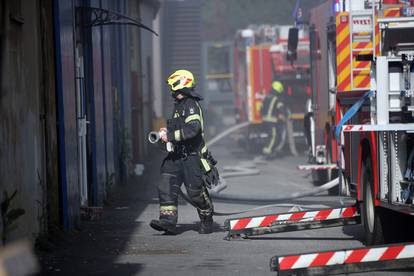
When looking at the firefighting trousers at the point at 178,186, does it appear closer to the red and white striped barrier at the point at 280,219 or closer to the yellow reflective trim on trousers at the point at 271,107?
the red and white striped barrier at the point at 280,219

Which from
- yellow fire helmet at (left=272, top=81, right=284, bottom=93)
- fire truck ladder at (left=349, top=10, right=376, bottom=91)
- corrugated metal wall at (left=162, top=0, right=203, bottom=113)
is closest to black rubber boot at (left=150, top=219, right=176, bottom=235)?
fire truck ladder at (left=349, top=10, right=376, bottom=91)

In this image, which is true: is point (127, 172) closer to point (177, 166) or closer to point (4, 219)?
point (177, 166)

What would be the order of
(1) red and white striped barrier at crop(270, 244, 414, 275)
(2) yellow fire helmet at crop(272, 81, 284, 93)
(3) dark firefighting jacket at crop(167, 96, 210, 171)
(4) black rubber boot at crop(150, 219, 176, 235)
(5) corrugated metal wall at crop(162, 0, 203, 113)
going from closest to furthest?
(1) red and white striped barrier at crop(270, 244, 414, 275) → (4) black rubber boot at crop(150, 219, 176, 235) → (3) dark firefighting jacket at crop(167, 96, 210, 171) → (2) yellow fire helmet at crop(272, 81, 284, 93) → (5) corrugated metal wall at crop(162, 0, 203, 113)

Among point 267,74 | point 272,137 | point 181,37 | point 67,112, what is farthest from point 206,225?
point 181,37

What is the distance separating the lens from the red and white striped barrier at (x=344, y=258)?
8.08 meters

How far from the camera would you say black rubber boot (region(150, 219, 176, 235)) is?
11.7m

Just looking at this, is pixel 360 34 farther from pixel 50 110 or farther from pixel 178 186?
pixel 50 110

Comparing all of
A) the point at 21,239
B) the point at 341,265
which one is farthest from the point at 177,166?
the point at 341,265

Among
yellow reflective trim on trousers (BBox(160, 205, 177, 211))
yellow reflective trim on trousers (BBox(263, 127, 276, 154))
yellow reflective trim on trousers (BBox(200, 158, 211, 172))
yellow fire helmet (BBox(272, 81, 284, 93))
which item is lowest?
yellow reflective trim on trousers (BBox(263, 127, 276, 154))

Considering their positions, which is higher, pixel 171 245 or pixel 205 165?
pixel 205 165

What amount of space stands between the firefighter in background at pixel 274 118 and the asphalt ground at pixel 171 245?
34.8ft

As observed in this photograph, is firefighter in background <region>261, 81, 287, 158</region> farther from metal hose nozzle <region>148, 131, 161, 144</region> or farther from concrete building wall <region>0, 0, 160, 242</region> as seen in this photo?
metal hose nozzle <region>148, 131, 161, 144</region>

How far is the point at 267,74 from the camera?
28.4 metres

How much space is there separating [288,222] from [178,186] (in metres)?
1.45
